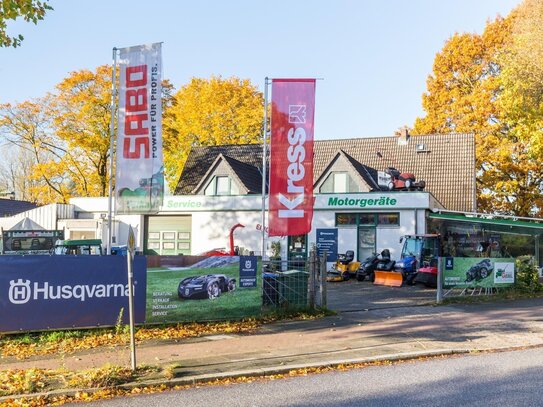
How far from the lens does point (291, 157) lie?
16.0m

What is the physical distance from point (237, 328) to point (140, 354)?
10.4ft

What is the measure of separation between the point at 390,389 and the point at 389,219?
882 inches

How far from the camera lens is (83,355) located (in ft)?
33.9

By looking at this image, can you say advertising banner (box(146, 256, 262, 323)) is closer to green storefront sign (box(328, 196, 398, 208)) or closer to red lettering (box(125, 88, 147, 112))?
red lettering (box(125, 88, 147, 112))

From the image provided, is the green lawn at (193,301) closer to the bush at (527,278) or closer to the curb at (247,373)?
the curb at (247,373)

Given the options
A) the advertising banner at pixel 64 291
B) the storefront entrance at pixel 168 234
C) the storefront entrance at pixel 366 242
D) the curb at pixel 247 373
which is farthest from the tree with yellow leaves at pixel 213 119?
the curb at pixel 247 373

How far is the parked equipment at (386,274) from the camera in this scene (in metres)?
23.9

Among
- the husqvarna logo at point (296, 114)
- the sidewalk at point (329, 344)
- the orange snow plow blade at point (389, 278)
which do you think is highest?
the husqvarna logo at point (296, 114)

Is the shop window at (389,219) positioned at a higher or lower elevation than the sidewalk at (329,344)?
higher

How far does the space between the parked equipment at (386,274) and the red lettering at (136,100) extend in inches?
515

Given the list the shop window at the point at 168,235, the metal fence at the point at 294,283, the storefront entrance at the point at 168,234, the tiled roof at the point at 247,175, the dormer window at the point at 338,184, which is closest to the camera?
the metal fence at the point at 294,283

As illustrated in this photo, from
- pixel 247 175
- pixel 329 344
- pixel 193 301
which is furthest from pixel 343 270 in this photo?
pixel 329 344

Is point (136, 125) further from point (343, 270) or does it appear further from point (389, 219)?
point (389, 219)

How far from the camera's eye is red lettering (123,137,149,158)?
14914mm
